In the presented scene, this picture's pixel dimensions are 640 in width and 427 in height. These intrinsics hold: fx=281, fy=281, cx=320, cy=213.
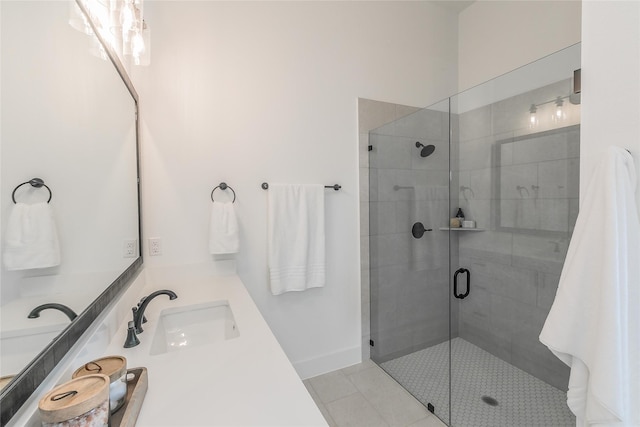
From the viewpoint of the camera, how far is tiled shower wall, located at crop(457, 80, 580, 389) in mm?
1776

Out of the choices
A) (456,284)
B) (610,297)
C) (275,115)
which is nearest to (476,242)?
(456,284)

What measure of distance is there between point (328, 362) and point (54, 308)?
6.32 ft

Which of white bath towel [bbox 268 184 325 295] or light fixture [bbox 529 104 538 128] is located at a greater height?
light fixture [bbox 529 104 538 128]

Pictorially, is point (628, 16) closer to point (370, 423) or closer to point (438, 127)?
point (438, 127)

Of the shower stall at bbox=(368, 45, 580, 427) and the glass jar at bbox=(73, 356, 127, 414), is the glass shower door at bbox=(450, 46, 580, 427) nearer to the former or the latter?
the shower stall at bbox=(368, 45, 580, 427)

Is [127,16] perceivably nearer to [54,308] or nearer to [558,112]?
[54,308]

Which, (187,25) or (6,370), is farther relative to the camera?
(187,25)

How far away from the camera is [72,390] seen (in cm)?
52

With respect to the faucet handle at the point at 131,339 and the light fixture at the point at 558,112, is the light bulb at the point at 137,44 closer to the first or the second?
the faucet handle at the point at 131,339

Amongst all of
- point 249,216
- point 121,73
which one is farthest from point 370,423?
point 121,73

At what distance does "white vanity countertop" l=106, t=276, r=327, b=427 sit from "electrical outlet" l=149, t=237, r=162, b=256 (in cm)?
69

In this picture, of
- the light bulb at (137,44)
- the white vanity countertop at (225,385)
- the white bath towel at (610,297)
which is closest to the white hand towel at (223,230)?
the white vanity countertop at (225,385)

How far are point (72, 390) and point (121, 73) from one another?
1.33 meters

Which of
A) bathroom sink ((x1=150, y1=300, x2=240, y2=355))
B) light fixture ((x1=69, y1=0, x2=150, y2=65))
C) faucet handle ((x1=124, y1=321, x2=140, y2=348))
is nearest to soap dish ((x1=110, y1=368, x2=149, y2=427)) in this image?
faucet handle ((x1=124, y1=321, x2=140, y2=348))
